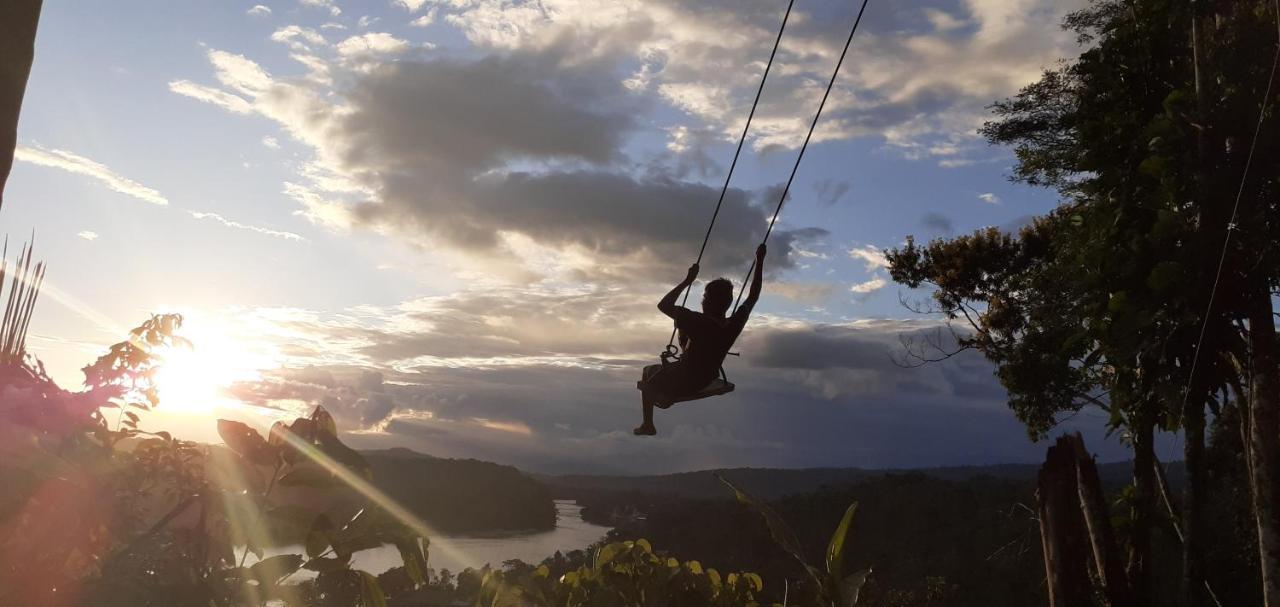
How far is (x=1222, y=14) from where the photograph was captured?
10.0 metres

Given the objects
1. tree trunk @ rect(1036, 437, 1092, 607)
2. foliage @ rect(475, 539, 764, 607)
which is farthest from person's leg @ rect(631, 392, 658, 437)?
foliage @ rect(475, 539, 764, 607)

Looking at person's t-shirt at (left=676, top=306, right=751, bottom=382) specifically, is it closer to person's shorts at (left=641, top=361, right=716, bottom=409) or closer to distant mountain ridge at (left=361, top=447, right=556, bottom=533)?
person's shorts at (left=641, top=361, right=716, bottom=409)

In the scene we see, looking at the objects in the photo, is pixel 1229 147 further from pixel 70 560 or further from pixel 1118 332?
pixel 70 560

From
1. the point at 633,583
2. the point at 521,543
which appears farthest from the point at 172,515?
the point at 521,543

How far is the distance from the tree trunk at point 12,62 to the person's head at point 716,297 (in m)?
5.94

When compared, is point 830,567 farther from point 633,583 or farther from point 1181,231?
point 1181,231

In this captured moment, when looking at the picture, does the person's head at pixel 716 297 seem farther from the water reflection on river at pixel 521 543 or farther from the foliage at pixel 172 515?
the water reflection on river at pixel 521 543

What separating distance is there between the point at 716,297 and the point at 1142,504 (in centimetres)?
682

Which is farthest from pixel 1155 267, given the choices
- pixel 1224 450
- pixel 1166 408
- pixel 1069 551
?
pixel 1224 450

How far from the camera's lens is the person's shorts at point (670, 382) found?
7.66m

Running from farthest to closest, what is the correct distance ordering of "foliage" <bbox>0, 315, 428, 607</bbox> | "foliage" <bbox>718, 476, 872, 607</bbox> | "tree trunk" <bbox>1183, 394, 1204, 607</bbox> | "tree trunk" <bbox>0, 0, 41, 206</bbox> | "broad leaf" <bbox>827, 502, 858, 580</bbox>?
"tree trunk" <bbox>1183, 394, 1204, 607</bbox> → "broad leaf" <bbox>827, 502, 858, 580</bbox> → "foliage" <bbox>718, 476, 872, 607</bbox> → "tree trunk" <bbox>0, 0, 41, 206</bbox> → "foliage" <bbox>0, 315, 428, 607</bbox>

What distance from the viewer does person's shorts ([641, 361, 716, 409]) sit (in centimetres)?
766

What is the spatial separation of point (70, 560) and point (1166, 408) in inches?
395

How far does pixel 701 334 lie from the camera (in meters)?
7.37
